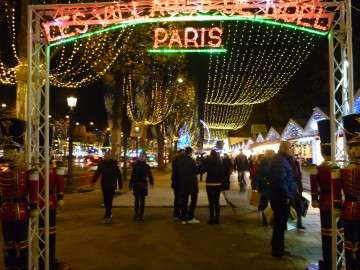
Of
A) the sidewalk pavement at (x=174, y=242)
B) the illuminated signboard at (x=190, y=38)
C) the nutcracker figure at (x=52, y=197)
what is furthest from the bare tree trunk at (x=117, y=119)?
the nutcracker figure at (x=52, y=197)

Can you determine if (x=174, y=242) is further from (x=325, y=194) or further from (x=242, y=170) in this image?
(x=242, y=170)

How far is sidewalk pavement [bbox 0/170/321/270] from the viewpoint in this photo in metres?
6.57

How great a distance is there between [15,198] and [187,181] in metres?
5.27

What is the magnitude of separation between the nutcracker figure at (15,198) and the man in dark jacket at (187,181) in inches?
199

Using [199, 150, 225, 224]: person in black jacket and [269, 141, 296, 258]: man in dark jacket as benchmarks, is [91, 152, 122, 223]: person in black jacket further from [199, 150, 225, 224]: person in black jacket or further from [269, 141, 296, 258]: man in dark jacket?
[269, 141, 296, 258]: man in dark jacket

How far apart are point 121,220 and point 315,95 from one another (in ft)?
94.2

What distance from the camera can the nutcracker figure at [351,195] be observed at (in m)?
4.61

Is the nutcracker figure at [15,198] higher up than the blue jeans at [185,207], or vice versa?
the nutcracker figure at [15,198]

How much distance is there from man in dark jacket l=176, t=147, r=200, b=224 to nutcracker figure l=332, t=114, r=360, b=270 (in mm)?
5231

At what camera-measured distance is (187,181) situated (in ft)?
32.3

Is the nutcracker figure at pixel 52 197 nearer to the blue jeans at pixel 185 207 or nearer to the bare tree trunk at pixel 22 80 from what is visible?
the blue jeans at pixel 185 207

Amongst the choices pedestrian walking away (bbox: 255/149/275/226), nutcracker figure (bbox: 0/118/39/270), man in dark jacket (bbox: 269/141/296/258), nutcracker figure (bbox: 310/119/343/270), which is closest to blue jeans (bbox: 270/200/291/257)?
man in dark jacket (bbox: 269/141/296/258)

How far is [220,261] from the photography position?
664 centimetres

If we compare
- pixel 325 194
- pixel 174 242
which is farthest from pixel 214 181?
pixel 325 194
